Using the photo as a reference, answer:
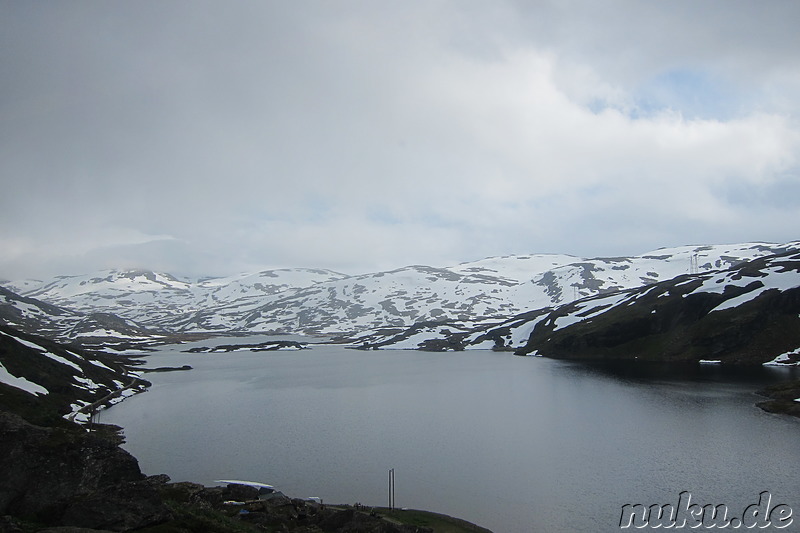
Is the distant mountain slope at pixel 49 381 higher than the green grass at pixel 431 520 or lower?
higher

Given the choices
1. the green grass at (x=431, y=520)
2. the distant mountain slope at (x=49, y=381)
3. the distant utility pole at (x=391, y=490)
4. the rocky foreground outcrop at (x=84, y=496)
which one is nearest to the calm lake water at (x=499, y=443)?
the distant utility pole at (x=391, y=490)

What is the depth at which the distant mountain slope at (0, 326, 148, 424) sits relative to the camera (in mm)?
A: 59469

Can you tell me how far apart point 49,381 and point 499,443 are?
67.3 meters

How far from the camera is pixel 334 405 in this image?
262ft

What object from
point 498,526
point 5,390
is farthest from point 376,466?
point 5,390

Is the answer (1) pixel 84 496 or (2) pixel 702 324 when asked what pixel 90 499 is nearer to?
(1) pixel 84 496

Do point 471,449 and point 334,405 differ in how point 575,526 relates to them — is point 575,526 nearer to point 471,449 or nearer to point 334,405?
point 471,449

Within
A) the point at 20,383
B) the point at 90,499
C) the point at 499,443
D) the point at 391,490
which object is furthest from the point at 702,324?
the point at 90,499

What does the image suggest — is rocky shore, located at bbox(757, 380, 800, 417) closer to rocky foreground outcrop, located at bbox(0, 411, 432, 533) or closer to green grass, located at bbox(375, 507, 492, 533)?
green grass, located at bbox(375, 507, 492, 533)

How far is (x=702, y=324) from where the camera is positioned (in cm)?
13350

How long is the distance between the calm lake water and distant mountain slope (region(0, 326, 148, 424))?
565 centimetres

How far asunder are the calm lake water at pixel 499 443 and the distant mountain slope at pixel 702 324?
22.0m

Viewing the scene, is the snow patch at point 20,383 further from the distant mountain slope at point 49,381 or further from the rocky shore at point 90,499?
the rocky shore at point 90,499

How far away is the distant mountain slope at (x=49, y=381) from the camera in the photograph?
5947cm
